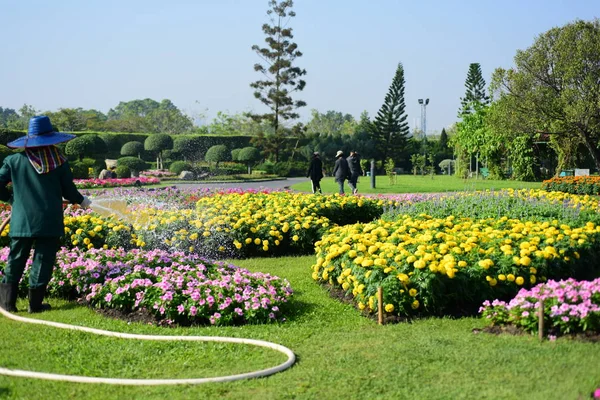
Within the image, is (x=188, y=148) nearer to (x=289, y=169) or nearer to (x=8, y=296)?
(x=289, y=169)

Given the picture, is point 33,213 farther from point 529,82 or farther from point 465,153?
point 465,153

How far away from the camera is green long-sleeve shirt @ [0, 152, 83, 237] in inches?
208

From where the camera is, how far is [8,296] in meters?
5.38

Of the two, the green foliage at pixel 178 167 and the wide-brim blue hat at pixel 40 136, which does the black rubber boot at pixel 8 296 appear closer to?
the wide-brim blue hat at pixel 40 136

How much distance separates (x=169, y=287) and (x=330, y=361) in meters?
1.80

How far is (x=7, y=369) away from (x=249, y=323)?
1.80 m

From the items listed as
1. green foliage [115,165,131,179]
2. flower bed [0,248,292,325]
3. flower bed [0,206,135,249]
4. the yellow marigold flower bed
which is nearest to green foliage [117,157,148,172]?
green foliage [115,165,131,179]

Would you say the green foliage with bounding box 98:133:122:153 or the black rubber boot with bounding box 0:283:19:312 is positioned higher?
the green foliage with bounding box 98:133:122:153

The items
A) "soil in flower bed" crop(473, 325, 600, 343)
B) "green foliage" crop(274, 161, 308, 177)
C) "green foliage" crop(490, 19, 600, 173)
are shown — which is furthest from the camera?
"green foliage" crop(274, 161, 308, 177)

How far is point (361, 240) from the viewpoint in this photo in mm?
6109

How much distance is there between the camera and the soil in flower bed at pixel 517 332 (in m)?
3.84

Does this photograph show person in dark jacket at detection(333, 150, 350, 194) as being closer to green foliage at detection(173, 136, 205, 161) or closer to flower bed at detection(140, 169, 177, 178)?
flower bed at detection(140, 169, 177, 178)

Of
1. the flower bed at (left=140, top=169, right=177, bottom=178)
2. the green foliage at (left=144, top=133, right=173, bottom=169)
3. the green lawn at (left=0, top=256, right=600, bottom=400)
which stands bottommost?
the green lawn at (left=0, top=256, right=600, bottom=400)

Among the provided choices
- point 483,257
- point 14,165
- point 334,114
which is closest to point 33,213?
point 14,165
